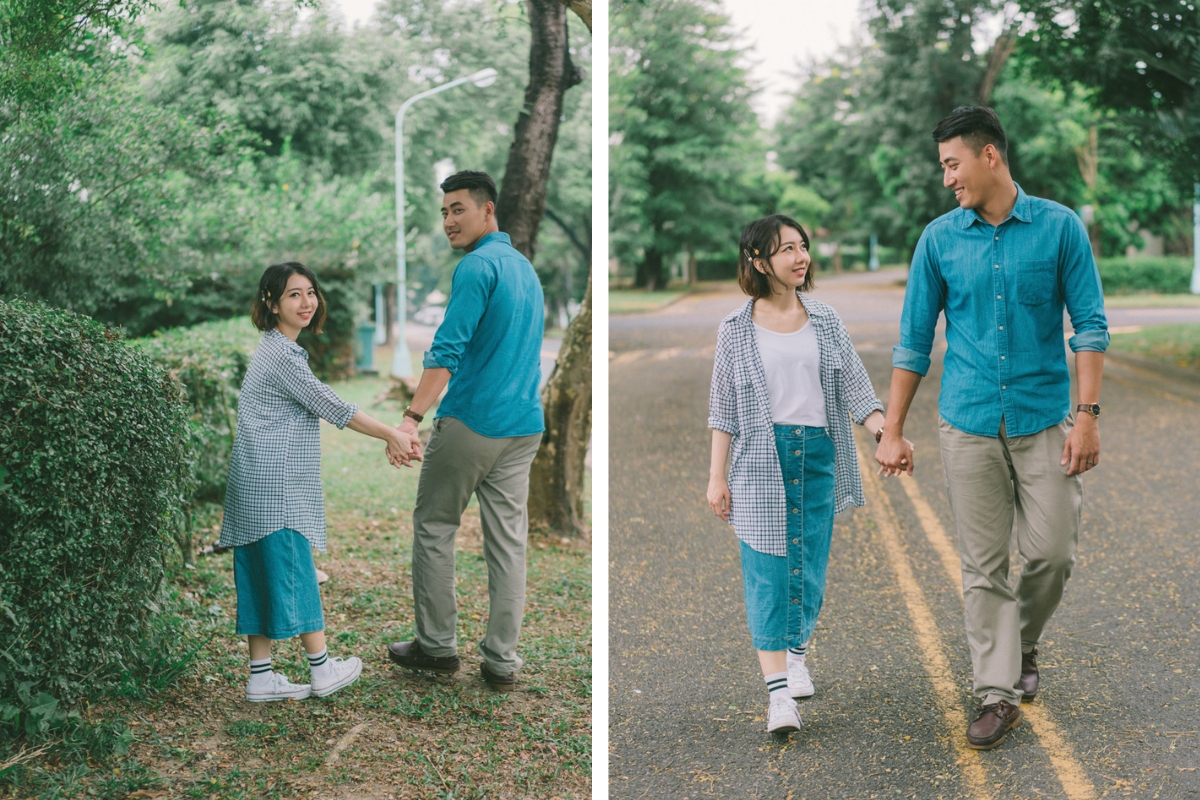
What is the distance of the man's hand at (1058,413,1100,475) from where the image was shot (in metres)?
→ 3.43

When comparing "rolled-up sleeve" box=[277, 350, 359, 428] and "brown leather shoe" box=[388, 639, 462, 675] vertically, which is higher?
"rolled-up sleeve" box=[277, 350, 359, 428]

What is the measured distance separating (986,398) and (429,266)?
30.0ft

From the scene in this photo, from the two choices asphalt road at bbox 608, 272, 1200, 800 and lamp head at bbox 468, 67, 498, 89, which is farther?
lamp head at bbox 468, 67, 498, 89

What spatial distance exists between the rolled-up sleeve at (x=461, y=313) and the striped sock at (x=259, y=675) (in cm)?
125

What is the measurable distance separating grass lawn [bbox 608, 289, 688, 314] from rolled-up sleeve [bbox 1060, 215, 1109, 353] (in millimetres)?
23782

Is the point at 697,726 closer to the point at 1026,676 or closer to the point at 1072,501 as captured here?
the point at 1026,676

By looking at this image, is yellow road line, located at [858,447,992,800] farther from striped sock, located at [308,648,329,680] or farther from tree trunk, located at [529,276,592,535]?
striped sock, located at [308,648,329,680]

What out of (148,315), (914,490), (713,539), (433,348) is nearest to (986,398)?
(433,348)

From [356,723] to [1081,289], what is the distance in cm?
298

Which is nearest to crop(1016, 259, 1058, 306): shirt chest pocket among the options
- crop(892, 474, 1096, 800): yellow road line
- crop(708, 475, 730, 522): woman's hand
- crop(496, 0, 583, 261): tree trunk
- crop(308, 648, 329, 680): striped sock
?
crop(708, 475, 730, 522): woman's hand

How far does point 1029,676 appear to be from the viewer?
387 cm

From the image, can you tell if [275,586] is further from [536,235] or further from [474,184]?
[536,235]

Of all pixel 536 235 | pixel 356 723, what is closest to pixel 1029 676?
pixel 356 723

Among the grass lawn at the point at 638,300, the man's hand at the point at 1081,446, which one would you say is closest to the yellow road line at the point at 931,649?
the man's hand at the point at 1081,446
